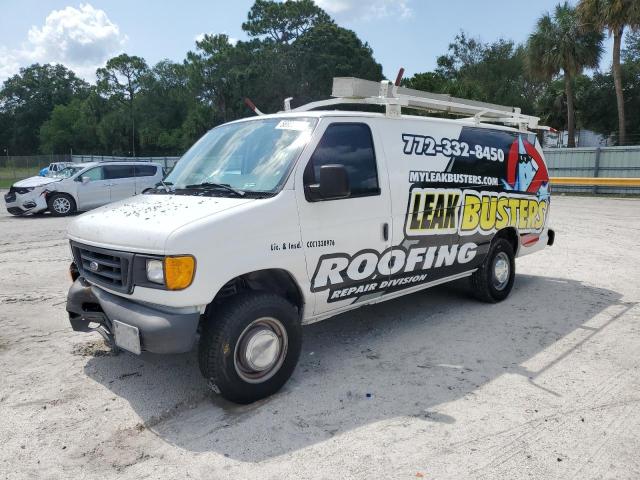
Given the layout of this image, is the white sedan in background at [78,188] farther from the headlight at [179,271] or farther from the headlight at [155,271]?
the headlight at [179,271]

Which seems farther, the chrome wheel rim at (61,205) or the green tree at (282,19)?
the green tree at (282,19)

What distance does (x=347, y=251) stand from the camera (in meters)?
4.30

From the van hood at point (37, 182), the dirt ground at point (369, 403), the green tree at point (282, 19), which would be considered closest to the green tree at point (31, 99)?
the green tree at point (282, 19)

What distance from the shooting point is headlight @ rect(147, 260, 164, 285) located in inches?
132

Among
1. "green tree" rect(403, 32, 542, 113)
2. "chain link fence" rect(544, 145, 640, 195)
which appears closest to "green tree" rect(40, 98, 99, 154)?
"green tree" rect(403, 32, 542, 113)

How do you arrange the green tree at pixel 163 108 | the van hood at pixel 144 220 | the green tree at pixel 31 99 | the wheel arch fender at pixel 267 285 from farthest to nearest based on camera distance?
the green tree at pixel 31 99
the green tree at pixel 163 108
the wheel arch fender at pixel 267 285
the van hood at pixel 144 220

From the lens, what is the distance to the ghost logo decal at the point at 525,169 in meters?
6.29

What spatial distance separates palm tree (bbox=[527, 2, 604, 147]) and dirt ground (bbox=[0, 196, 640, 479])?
27.5m

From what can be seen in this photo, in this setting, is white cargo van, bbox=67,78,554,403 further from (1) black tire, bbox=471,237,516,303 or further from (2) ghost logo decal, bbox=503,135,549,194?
(2) ghost logo decal, bbox=503,135,549,194

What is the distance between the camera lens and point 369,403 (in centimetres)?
376

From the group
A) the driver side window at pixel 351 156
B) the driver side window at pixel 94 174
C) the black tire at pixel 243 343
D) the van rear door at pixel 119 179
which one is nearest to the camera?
the black tire at pixel 243 343

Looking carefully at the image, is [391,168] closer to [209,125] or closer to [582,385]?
[582,385]

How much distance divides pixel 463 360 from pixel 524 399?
0.78 m

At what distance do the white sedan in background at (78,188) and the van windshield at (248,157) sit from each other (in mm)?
10944
